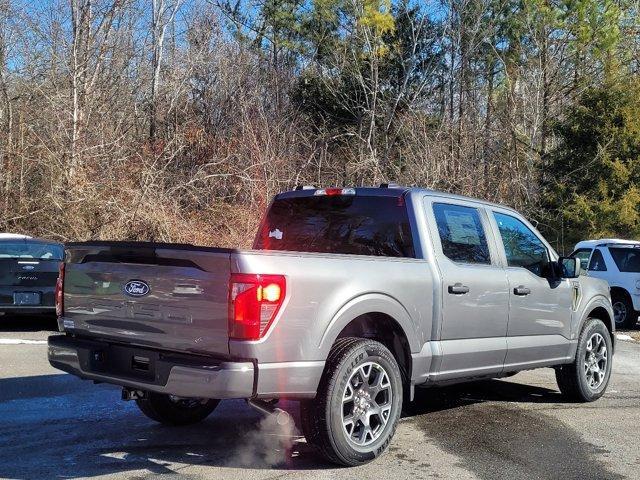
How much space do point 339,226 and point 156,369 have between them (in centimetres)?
215

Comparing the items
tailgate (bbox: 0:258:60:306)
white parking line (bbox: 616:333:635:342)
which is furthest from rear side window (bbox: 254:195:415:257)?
white parking line (bbox: 616:333:635:342)

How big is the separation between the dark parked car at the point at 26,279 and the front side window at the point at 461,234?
23.3 ft

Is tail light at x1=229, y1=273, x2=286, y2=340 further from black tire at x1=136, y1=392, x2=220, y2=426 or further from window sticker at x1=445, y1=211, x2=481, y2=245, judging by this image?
window sticker at x1=445, y1=211, x2=481, y2=245

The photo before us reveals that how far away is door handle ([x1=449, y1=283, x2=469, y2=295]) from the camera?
5770 millimetres

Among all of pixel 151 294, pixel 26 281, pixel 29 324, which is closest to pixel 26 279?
pixel 26 281

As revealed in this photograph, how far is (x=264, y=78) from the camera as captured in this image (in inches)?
1181

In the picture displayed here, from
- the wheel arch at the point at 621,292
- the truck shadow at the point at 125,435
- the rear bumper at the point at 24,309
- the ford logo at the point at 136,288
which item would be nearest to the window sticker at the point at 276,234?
the truck shadow at the point at 125,435

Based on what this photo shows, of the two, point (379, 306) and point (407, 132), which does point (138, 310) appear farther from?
point (407, 132)

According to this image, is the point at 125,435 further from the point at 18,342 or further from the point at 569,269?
the point at 18,342

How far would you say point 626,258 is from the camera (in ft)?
50.2

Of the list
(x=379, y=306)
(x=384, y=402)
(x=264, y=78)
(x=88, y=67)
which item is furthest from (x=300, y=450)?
(x=264, y=78)

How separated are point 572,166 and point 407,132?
6131 mm

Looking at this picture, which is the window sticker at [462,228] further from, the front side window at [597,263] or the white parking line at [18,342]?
the front side window at [597,263]

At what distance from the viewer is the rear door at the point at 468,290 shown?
5.80 m
